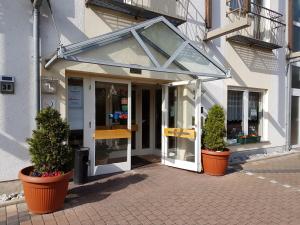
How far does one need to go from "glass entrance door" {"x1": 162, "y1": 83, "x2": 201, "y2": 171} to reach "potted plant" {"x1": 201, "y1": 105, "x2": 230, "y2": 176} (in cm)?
23

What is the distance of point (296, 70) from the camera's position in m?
11.4

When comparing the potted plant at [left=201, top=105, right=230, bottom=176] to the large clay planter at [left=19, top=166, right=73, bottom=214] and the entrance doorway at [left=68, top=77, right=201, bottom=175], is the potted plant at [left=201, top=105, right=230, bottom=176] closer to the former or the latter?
the entrance doorway at [left=68, top=77, right=201, bottom=175]

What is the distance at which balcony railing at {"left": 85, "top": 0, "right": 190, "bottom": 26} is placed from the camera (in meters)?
6.07

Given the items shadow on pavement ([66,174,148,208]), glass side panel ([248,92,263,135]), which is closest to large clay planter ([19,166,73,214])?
shadow on pavement ([66,174,148,208])

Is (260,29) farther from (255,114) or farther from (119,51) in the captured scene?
(119,51)

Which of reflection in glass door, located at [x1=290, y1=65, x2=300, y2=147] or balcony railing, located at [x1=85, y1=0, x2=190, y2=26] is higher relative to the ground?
balcony railing, located at [x1=85, y1=0, x2=190, y2=26]

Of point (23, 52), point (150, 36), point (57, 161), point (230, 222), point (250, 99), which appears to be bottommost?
point (230, 222)

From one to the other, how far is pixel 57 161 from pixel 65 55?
5.67 ft

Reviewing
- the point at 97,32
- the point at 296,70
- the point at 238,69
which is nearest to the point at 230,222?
the point at 97,32

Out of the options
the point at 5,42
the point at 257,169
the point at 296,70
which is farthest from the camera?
the point at 296,70

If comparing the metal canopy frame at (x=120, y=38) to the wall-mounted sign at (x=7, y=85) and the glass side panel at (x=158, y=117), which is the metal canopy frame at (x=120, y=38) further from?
the glass side panel at (x=158, y=117)

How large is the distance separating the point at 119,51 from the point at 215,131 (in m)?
3.17

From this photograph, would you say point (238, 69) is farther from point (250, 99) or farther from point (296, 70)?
point (296, 70)

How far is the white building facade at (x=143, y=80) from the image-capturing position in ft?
17.0
